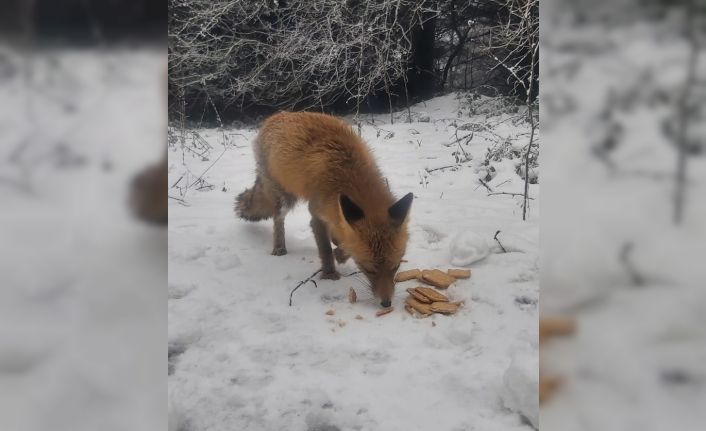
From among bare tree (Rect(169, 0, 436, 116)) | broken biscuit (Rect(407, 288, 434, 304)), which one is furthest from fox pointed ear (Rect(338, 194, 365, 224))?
bare tree (Rect(169, 0, 436, 116))

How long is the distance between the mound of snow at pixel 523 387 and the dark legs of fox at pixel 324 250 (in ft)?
3.41

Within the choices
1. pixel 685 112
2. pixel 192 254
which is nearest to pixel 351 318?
pixel 192 254

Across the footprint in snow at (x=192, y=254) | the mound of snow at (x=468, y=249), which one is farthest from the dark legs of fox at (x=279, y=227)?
the mound of snow at (x=468, y=249)

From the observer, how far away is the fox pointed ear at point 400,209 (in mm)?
1695

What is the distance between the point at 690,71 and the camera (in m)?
0.52

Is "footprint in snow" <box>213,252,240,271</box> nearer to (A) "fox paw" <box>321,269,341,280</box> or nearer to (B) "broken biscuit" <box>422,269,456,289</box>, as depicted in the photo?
(A) "fox paw" <box>321,269,341,280</box>

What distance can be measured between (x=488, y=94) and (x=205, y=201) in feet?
5.36

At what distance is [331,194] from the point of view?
194cm

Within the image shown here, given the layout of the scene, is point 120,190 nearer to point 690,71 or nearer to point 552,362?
point 552,362

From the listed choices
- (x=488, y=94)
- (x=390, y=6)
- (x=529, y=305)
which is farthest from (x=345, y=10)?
(x=529, y=305)

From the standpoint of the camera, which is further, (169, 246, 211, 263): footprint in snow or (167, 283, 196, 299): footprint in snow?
(169, 246, 211, 263): footprint in snow

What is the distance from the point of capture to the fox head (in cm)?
171

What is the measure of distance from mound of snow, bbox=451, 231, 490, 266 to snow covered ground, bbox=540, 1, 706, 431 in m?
1.45

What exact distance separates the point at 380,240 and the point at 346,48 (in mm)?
1094
